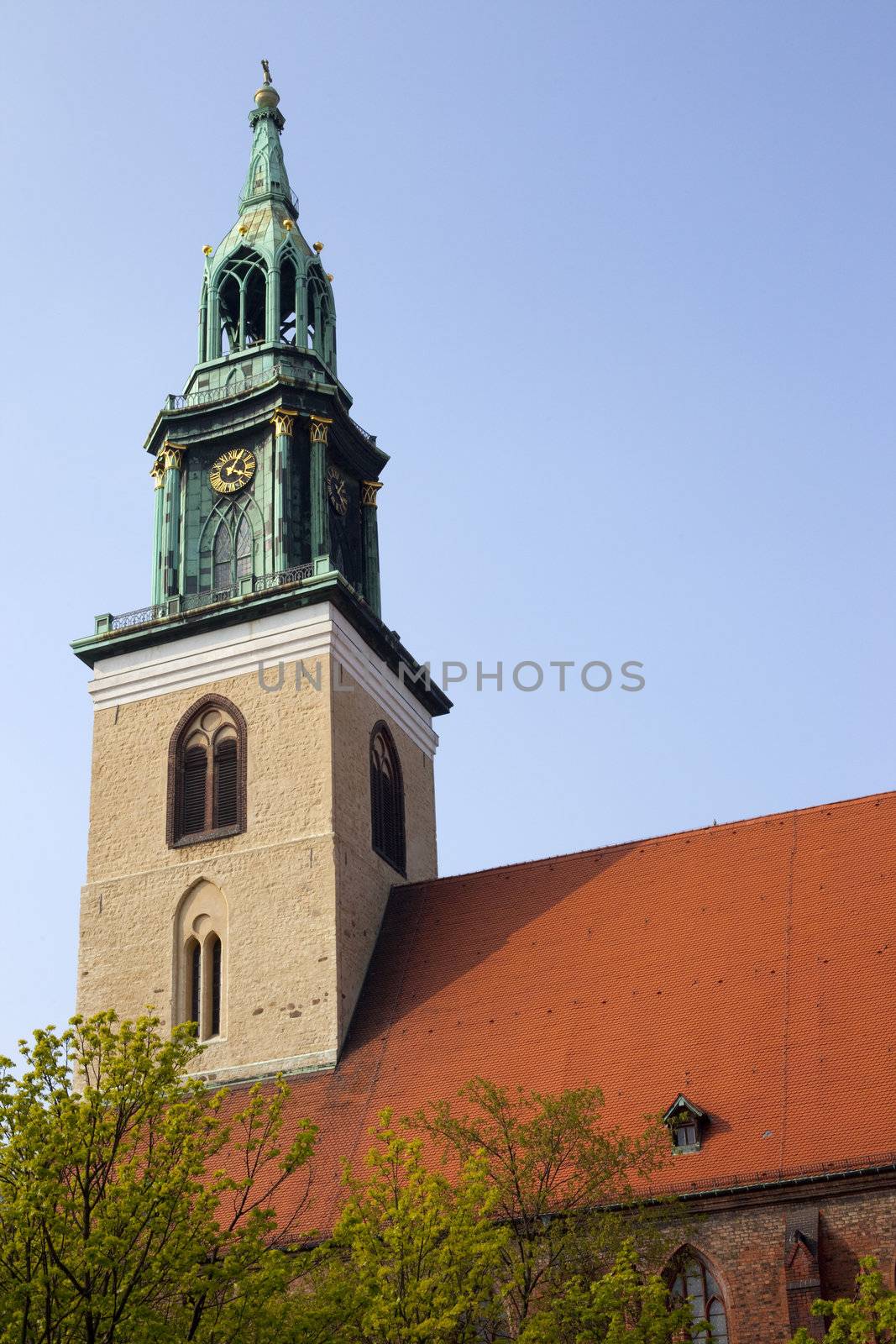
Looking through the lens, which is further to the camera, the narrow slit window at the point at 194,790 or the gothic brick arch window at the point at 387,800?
the gothic brick arch window at the point at 387,800

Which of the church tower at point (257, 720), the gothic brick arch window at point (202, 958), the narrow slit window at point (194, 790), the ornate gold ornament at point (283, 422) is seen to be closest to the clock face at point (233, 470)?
the church tower at point (257, 720)

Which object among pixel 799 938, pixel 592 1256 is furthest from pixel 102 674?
pixel 592 1256

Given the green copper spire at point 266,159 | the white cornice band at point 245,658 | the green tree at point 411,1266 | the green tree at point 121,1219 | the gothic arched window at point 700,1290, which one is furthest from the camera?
the green copper spire at point 266,159

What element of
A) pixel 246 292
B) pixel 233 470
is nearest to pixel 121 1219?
pixel 233 470

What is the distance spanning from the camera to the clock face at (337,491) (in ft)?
108

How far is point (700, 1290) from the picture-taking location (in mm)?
21766

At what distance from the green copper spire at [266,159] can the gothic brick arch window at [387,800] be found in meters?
12.3

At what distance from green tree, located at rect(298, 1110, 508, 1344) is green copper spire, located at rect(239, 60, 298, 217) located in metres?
23.3

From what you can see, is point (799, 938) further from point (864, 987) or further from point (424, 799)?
point (424, 799)

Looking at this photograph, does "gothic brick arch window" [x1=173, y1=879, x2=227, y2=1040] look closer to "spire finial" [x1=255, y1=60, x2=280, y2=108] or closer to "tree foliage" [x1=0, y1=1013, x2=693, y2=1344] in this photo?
"tree foliage" [x1=0, y1=1013, x2=693, y2=1344]

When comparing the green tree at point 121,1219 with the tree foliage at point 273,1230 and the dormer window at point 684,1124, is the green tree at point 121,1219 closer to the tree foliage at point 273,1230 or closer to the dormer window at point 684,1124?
the tree foliage at point 273,1230

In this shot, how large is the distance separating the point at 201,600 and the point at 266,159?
11.5 m

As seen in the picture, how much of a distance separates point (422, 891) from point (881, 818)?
26.3ft

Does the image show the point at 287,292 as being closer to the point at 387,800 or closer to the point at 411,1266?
the point at 387,800
